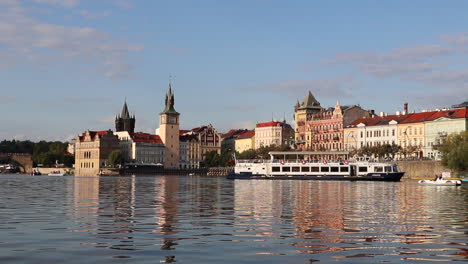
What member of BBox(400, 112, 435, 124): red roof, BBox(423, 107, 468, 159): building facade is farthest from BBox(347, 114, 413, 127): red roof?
BBox(423, 107, 468, 159): building facade

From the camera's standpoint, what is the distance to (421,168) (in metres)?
→ 138

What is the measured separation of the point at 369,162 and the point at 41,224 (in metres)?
109

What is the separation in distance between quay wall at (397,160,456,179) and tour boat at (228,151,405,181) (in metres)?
7.09

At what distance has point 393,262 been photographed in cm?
2027

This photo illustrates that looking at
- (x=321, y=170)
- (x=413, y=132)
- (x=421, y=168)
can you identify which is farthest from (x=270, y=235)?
(x=413, y=132)

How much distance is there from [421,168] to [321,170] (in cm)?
1877

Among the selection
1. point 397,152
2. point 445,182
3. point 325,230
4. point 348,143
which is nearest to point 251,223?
Answer: point 325,230

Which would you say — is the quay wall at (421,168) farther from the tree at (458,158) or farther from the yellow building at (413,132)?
the yellow building at (413,132)

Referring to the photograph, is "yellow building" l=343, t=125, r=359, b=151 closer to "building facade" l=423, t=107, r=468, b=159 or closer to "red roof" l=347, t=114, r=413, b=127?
"red roof" l=347, t=114, r=413, b=127

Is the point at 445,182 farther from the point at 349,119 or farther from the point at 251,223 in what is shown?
→ the point at 349,119

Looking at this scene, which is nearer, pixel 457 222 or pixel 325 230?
pixel 325 230

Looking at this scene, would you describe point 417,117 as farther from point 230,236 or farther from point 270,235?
point 230,236

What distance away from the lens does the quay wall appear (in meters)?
133

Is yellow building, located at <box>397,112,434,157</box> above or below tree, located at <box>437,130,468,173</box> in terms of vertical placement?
above
